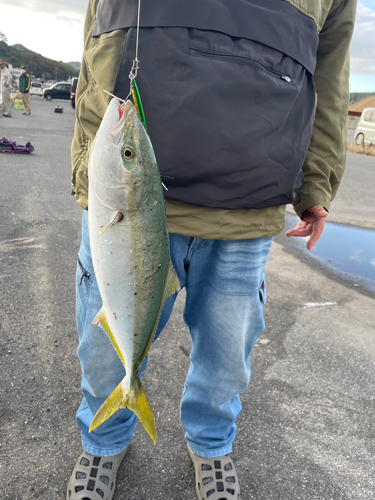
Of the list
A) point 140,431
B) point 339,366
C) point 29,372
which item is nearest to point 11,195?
point 29,372

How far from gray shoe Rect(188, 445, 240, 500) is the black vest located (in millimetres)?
1308

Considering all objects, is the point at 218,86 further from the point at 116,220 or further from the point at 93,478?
the point at 93,478

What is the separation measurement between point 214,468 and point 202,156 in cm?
151

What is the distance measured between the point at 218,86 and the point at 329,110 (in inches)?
30.7

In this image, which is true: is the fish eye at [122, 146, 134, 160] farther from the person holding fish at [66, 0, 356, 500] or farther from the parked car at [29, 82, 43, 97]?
the parked car at [29, 82, 43, 97]

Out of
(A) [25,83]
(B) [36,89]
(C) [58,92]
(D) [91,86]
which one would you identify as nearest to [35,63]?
(B) [36,89]

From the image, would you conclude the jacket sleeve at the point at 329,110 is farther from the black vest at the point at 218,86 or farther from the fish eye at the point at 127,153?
the fish eye at the point at 127,153

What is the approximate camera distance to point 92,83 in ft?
4.76

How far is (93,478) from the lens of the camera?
5.82 feet

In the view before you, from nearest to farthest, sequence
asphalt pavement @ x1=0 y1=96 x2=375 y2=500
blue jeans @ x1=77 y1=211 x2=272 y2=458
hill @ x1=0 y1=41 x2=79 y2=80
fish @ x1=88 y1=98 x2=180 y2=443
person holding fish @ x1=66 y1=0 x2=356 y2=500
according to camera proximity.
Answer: fish @ x1=88 y1=98 x2=180 y2=443
person holding fish @ x1=66 y1=0 x2=356 y2=500
blue jeans @ x1=77 y1=211 x2=272 y2=458
asphalt pavement @ x1=0 y1=96 x2=375 y2=500
hill @ x1=0 y1=41 x2=79 y2=80

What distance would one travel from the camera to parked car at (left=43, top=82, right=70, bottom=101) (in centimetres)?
3728

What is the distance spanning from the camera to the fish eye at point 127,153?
115 centimetres

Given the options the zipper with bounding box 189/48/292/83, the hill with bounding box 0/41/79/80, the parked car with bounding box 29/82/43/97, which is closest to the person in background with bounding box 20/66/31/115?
the zipper with bounding box 189/48/292/83

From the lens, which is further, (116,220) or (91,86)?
(91,86)
